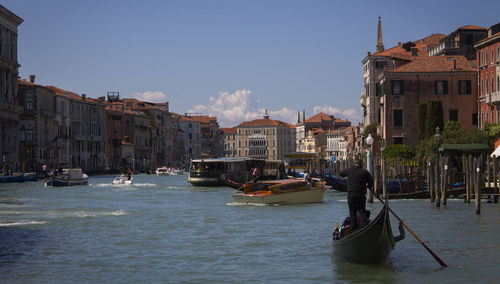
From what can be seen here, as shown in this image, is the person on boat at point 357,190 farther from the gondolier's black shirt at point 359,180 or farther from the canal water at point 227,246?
the canal water at point 227,246

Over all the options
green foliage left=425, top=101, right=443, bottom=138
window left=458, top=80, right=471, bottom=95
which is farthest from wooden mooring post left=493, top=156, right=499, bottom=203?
window left=458, top=80, right=471, bottom=95

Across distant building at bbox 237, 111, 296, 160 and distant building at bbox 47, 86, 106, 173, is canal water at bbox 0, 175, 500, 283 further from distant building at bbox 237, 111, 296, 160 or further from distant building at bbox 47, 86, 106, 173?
distant building at bbox 237, 111, 296, 160

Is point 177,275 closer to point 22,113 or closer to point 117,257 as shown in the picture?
point 117,257

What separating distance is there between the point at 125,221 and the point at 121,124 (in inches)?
2975

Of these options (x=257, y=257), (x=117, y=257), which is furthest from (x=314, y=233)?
(x=117, y=257)

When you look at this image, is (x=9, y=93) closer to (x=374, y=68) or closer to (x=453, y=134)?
(x=374, y=68)

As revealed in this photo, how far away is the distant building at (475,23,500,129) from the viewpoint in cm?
3916

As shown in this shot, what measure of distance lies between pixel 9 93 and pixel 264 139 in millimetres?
104740

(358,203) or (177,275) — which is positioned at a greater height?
(358,203)

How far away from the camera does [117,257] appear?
603 inches

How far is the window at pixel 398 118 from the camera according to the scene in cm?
4916

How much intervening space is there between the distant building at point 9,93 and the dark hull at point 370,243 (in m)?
50.7

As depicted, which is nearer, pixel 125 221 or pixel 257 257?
pixel 257 257

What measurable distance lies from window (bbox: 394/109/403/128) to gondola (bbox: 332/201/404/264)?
36.1 metres
